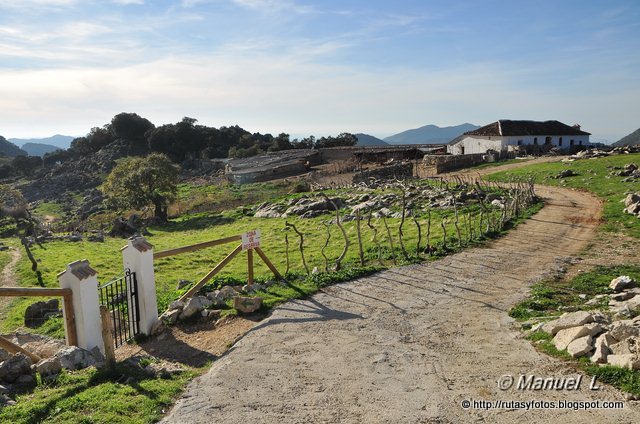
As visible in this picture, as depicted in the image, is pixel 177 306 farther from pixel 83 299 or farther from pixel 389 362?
pixel 389 362

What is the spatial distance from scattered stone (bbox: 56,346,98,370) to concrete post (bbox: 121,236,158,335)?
1.77 meters

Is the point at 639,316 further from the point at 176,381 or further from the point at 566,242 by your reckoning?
the point at 566,242

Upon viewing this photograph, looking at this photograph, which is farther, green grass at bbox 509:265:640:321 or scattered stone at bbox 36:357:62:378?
green grass at bbox 509:265:640:321

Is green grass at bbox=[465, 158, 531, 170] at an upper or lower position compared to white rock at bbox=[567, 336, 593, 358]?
upper

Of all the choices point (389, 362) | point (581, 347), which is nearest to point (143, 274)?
point (389, 362)

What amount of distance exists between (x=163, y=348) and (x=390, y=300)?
18.3 ft

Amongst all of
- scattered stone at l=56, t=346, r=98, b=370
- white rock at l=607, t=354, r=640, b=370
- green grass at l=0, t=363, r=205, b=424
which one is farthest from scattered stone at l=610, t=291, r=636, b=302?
scattered stone at l=56, t=346, r=98, b=370

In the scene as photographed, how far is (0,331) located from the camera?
1484cm

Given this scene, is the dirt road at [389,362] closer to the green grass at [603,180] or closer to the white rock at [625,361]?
the white rock at [625,361]

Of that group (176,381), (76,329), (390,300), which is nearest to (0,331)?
(76,329)

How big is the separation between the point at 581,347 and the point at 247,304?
6882mm

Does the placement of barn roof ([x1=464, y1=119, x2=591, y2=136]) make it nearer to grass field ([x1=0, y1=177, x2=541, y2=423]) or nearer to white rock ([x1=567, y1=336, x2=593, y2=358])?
grass field ([x1=0, y1=177, x2=541, y2=423])

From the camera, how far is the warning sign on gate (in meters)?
13.2

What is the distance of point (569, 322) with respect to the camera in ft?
30.6
